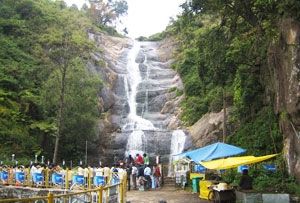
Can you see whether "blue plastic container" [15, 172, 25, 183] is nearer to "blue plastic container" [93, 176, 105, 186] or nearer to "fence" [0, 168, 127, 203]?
"fence" [0, 168, 127, 203]

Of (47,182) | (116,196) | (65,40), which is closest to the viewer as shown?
(116,196)

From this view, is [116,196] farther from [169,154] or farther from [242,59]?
[169,154]

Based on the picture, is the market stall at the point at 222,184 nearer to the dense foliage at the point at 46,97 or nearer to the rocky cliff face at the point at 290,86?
the rocky cliff face at the point at 290,86

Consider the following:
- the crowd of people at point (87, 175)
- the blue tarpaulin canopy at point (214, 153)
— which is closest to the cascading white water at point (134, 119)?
the crowd of people at point (87, 175)

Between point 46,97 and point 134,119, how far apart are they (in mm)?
11896

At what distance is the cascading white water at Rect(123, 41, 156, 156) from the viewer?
33500 millimetres

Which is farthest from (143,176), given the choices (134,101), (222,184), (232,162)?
(134,101)

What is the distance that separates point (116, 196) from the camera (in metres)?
13.3

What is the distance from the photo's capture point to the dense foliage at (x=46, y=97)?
2839cm

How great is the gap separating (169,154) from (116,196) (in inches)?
Answer: 750

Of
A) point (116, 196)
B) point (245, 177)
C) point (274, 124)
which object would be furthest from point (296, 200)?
point (274, 124)

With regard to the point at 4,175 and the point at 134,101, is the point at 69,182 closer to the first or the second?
the point at 4,175

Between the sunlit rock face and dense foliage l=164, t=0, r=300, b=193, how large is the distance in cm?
631

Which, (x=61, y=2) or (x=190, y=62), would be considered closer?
(x=190, y=62)
